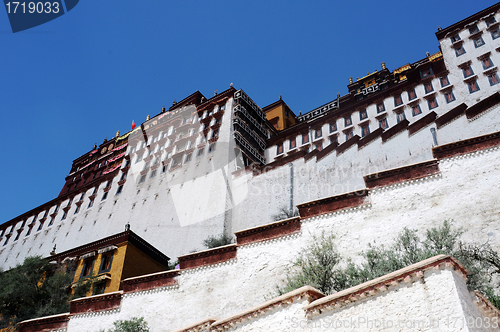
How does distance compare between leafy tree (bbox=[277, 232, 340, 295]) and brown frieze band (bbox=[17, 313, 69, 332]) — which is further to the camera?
brown frieze band (bbox=[17, 313, 69, 332])

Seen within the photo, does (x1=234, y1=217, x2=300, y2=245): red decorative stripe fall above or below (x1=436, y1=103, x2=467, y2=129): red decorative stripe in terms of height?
below

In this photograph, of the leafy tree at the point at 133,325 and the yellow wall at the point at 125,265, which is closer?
the leafy tree at the point at 133,325

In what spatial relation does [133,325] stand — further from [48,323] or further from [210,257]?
[48,323]

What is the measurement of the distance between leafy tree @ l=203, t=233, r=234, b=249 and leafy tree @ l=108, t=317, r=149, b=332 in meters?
8.52

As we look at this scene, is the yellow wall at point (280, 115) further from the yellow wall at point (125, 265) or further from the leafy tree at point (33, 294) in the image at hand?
the leafy tree at point (33, 294)

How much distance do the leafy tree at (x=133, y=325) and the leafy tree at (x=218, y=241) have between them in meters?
8.52

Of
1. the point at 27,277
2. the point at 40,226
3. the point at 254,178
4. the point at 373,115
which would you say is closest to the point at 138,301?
the point at 27,277

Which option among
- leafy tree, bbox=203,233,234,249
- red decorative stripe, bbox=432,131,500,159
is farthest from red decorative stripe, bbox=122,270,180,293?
red decorative stripe, bbox=432,131,500,159

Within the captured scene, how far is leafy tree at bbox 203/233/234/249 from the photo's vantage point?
22487mm

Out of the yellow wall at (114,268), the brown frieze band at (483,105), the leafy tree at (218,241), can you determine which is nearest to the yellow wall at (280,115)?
the leafy tree at (218,241)

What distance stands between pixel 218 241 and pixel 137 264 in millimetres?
4763

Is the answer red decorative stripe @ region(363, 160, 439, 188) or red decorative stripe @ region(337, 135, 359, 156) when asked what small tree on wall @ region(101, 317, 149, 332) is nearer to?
red decorative stripe @ region(363, 160, 439, 188)

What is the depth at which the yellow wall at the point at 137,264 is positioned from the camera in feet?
63.1

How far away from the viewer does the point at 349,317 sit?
716 cm
